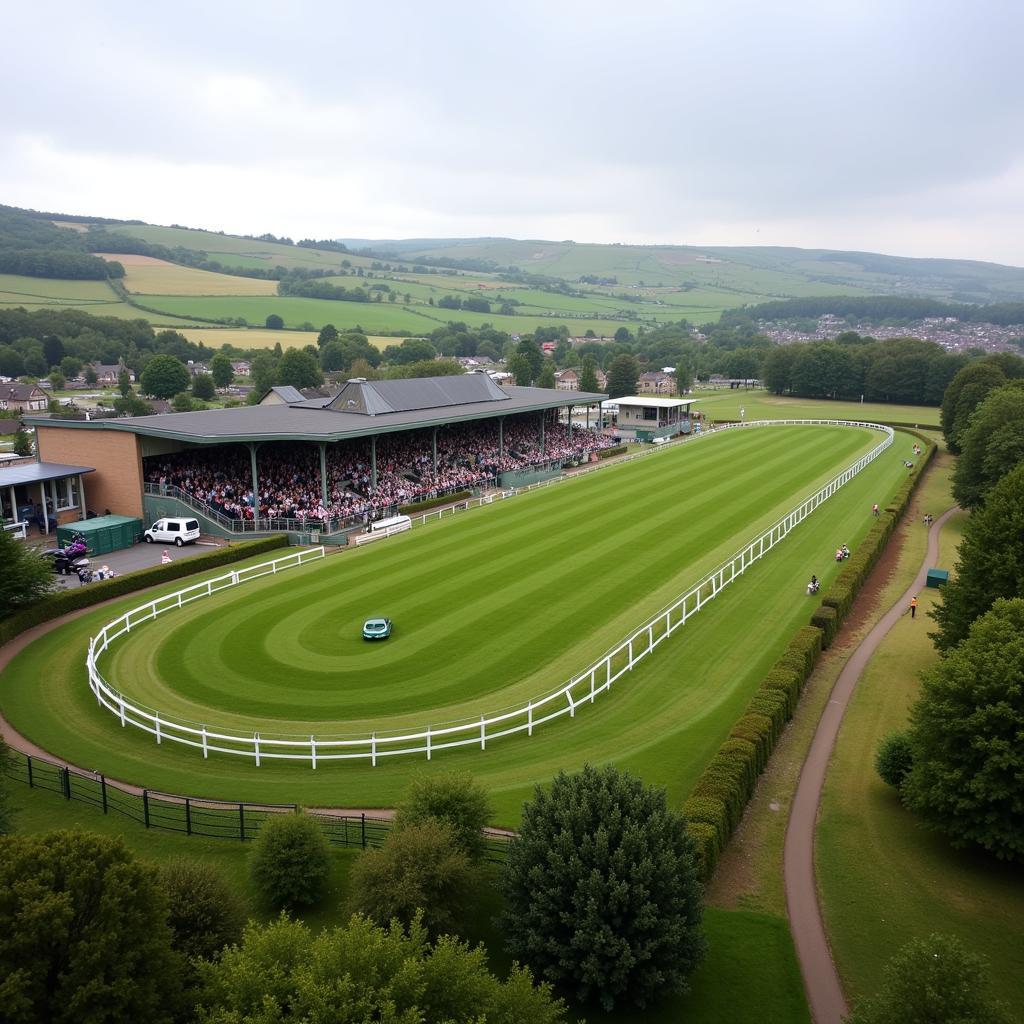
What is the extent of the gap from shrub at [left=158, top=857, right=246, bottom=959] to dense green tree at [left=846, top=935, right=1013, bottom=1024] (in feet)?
25.4

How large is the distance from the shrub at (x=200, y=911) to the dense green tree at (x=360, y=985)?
1.92m

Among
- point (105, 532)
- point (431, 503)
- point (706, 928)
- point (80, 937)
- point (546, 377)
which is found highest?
point (80, 937)

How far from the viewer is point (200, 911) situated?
11.0m

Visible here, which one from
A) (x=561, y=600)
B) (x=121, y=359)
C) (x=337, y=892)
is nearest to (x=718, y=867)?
(x=337, y=892)

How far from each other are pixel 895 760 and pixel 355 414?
37.4 meters

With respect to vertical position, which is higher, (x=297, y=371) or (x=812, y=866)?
(x=812, y=866)

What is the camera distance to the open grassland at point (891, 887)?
12828 mm

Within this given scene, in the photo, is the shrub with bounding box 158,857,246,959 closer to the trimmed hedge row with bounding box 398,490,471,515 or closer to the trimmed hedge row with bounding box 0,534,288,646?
the trimmed hedge row with bounding box 0,534,288,646

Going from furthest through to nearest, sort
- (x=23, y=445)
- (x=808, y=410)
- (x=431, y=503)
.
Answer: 1. (x=808, y=410)
2. (x=23, y=445)
3. (x=431, y=503)

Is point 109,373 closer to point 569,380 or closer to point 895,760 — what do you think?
point 569,380

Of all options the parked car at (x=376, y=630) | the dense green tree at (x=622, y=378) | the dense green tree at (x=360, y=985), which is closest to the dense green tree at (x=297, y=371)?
the dense green tree at (x=622, y=378)

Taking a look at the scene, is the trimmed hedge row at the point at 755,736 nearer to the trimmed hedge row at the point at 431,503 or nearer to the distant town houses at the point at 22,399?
the trimmed hedge row at the point at 431,503

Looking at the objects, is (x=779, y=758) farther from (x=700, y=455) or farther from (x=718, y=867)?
(x=700, y=455)

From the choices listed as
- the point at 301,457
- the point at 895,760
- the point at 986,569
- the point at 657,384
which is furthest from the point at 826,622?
the point at 657,384
